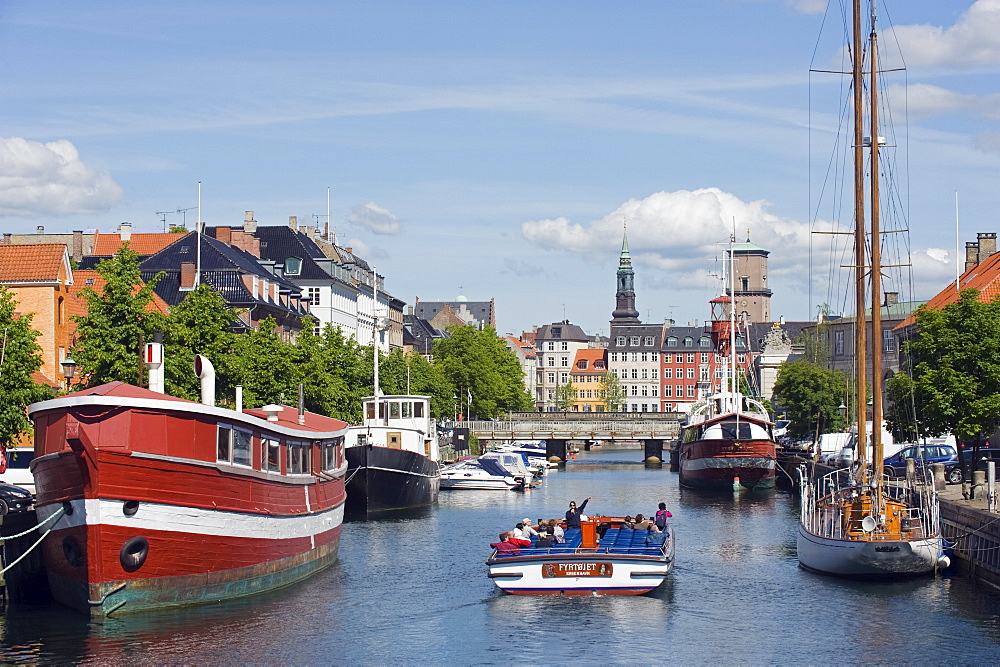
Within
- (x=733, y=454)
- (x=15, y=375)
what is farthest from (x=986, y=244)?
(x=15, y=375)

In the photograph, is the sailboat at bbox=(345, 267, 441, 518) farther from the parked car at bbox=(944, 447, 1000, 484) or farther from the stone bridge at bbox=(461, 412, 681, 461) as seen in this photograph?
the stone bridge at bbox=(461, 412, 681, 461)

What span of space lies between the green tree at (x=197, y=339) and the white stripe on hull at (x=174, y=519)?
1449cm

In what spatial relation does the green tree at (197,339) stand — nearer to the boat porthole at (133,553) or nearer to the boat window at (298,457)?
the boat window at (298,457)

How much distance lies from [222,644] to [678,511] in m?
41.1

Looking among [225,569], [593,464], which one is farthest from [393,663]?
[593,464]

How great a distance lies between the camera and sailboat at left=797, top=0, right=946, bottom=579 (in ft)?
128

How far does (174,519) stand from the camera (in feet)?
106

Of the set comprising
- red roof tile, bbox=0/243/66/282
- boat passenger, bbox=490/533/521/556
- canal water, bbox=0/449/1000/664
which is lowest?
canal water, bbox=0/449/1000/664

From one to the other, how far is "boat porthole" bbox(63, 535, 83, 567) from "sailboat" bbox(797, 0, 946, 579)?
20.3 meters

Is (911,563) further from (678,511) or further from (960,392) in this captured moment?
(678,511)

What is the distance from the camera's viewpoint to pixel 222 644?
30.3 m

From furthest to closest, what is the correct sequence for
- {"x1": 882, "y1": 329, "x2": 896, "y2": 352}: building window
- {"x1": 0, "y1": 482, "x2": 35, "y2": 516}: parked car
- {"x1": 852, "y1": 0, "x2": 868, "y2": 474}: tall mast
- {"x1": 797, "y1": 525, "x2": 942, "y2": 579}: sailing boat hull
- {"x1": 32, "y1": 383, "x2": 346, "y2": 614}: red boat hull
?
{"x1": 882, "y1": 329, "x2": 896, "y2": 352}: building window
{"x1": 852, "y1": 0, "x2": 868, "y2": 474}: tall mast
{"x1": 797, "y1": 525, "x2": 942, "y2": 579}: sailing boat hull
{"x1": 0, "y1": 482, "x2": 35, "y2": 516}: parked car
{"x1": 32, "y1": 383, "x2": 346, "y2": 614}: red boat hull

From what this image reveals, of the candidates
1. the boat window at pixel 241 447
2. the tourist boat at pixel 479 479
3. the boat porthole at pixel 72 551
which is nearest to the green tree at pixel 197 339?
the boat window at pixel 241 447

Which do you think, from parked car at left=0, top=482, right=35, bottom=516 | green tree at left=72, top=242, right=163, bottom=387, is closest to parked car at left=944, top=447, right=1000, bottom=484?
green tree at left=72, top=242, right=163, bottom=387
